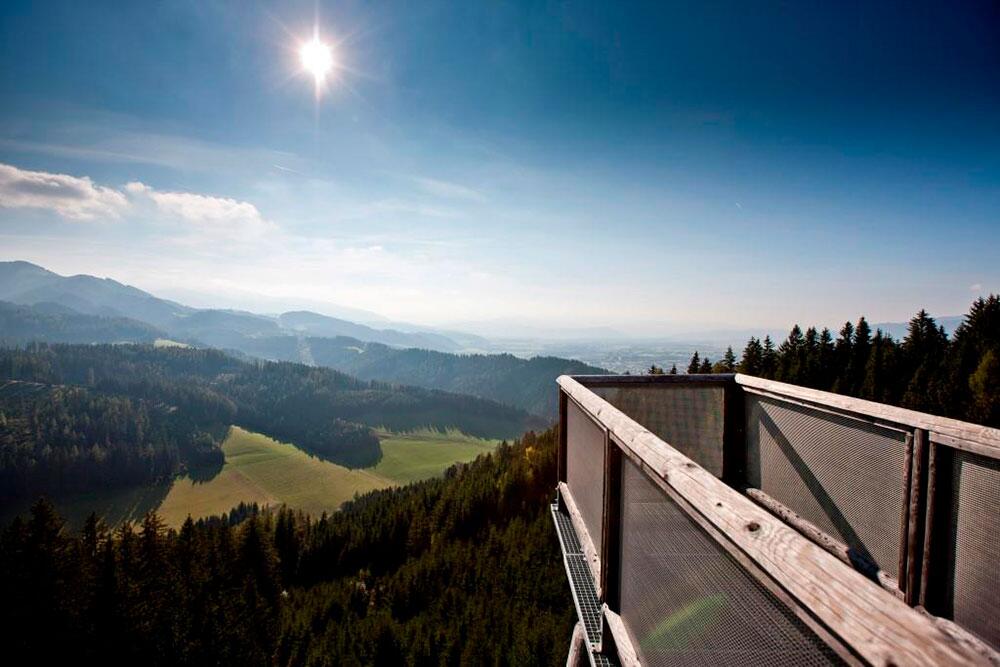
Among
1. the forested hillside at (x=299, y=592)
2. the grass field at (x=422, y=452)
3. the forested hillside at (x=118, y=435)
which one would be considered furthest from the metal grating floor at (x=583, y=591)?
the forested hillside at (x=118, y=435)

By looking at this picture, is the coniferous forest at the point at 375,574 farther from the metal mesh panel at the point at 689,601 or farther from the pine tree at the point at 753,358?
the metal mesh panel at the point at 689,601

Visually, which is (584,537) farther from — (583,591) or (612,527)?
(612,527)

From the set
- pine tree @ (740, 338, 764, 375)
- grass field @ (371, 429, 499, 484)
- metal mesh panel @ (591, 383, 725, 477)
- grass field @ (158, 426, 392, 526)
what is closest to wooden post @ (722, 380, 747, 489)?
metal mesh panel @ (591, 383, 725, 477)

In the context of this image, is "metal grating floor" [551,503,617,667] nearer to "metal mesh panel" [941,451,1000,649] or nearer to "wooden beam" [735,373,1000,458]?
"metal mesh panel" [941,451,1000,649]

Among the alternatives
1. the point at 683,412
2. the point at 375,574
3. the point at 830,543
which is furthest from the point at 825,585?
the point at 375,574

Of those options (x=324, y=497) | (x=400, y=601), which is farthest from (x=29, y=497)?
(x=400, y=601)

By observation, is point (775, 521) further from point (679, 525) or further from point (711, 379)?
point (711, 379)

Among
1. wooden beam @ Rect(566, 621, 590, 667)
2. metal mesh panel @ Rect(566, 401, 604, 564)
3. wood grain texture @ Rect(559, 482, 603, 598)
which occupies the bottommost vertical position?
wooden beam @ Rect(566, 621, 590, 667)
